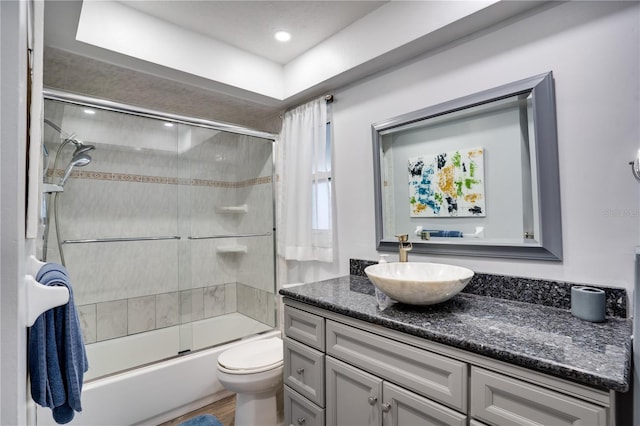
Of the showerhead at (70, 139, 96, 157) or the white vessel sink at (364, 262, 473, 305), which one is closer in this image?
the white vessel sink at (364, 262, 473, 305)

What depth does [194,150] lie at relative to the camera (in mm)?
2541

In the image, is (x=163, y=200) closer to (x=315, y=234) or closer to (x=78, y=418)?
(x=315, y=234)

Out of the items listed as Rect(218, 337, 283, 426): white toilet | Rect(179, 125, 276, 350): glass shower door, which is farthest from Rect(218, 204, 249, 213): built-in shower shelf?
Rect(218, 337, 283, 426): white toilet

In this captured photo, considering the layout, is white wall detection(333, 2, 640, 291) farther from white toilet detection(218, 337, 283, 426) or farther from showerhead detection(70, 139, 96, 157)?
showerhead detection(70, 139, 96, 157)

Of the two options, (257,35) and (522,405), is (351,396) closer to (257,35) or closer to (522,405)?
(522,405)

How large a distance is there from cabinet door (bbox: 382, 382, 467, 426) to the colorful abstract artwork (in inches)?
36.2

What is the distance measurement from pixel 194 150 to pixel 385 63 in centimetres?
160

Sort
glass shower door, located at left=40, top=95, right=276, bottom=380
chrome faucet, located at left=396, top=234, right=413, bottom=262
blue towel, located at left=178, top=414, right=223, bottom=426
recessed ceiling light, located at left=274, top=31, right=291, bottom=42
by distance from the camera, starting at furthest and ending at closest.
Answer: glass shower door, located at left=40, top=95, right=276, bottom=380, recessed ceiling light, located at left=274, top=31, right=291, bottom=42, blue towel, located at left=178, top=414, right=223, bottom=426, chrome faucet, located at left=396, top=234, right=413, bottom=262

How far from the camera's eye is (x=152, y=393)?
1.97m

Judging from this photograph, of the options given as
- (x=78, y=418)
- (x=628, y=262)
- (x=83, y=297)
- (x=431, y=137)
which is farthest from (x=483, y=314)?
(x=83, y=297)

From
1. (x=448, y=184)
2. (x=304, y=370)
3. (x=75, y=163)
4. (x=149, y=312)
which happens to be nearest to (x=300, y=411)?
(x=304, y=370)

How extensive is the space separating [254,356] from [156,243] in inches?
48.8

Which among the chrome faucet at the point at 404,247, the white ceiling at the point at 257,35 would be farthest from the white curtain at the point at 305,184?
the chrome faucet at the point at 404,247

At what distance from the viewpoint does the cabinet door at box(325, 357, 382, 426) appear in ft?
4.03
